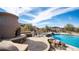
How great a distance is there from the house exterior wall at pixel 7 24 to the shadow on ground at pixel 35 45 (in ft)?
0.92

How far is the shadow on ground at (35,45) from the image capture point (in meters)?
2.35

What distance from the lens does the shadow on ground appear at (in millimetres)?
2346

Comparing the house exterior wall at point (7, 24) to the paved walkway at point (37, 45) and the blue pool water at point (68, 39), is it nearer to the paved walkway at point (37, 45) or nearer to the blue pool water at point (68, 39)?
the paved walkway at point (37, 45)

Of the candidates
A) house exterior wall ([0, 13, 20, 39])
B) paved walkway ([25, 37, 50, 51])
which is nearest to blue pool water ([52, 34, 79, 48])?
paved walkway ([25, 37, 50, 51])

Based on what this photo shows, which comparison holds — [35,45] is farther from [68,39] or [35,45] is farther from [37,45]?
[68,39]

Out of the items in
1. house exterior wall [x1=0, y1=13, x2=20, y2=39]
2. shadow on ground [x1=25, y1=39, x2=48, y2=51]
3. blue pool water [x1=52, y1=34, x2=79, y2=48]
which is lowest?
shadow on ground [x1=25, y1=39, x2=48, y2=51]

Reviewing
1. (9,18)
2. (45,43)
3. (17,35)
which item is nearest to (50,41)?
(45,43)

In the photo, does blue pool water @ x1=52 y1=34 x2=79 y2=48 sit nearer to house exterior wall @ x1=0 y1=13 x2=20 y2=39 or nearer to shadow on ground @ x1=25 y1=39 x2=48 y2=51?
shadow on ground @ x1=25 y1=39 x2=48 y2=51

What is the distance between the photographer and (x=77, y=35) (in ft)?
7.67

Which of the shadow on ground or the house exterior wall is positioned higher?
the house exterior wall

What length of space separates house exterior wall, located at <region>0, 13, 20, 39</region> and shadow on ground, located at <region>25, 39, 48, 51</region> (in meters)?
0.28

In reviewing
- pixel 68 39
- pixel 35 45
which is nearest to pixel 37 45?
pixel 35 45

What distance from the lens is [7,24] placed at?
7.64 ft

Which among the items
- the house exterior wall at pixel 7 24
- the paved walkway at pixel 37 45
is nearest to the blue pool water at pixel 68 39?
the paved walkway at pixel 37 45
